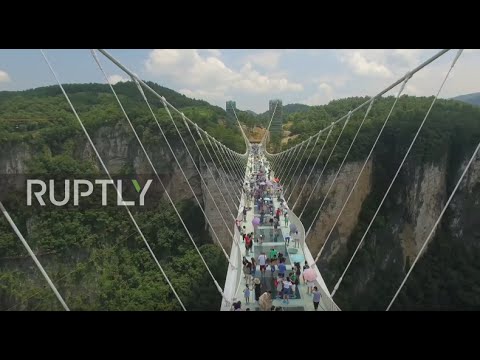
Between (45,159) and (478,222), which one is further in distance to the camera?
(45,159)

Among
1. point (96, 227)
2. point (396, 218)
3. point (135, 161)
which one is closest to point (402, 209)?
point (396, 218)

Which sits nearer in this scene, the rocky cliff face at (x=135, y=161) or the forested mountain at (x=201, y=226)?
the forested mountain at (x=201, y=226)

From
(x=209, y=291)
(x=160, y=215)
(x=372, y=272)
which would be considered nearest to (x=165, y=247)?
(x=160, y=215)

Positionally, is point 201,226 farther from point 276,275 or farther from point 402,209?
point 276,275

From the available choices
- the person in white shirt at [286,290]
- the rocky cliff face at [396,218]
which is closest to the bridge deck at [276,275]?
the person in white shirt at [286,290]

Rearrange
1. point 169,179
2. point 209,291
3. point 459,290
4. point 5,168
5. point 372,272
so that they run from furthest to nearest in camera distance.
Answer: point 169,179 < point 5,168 < point 372,272 < point 459,290 < point 209,291

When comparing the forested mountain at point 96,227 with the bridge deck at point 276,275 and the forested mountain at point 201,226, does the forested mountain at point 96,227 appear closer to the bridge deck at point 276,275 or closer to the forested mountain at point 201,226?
the forested mountain at point 201,226

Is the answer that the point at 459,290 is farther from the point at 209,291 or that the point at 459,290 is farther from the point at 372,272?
the point at 209,291

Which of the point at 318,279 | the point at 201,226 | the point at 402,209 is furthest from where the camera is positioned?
the point at 201,226

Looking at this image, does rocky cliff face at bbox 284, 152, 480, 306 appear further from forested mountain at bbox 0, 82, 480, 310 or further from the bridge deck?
the bridge deck

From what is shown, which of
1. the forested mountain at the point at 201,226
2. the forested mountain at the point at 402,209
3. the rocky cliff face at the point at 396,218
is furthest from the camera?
the rocky cliff face at the point at 396,218
